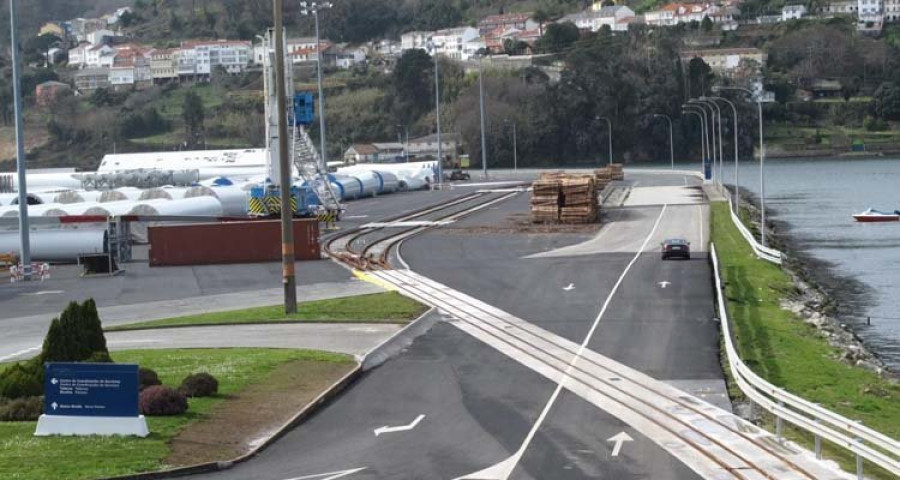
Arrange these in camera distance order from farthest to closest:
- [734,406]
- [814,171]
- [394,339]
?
[814,171]
[394,339]
[734,406]

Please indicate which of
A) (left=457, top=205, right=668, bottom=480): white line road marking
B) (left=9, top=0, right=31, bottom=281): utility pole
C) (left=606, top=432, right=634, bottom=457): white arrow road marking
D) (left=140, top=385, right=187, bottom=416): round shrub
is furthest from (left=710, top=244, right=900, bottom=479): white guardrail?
(left=9, top=0, right=31, bottom=281): utility pole

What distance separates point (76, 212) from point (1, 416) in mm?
60226

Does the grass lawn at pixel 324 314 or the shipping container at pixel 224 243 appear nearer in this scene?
the grass lawn at pixel 324 314

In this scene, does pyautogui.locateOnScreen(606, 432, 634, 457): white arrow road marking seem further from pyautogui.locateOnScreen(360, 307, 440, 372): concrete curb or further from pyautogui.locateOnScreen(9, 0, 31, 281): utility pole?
pyautogui.locateOnScreen(9, 0, 31, 281): utility pole

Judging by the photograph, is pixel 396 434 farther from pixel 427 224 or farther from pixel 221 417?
pixel 427 224

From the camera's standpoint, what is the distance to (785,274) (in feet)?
203

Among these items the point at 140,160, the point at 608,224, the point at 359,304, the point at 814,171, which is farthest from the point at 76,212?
the point at 814,171

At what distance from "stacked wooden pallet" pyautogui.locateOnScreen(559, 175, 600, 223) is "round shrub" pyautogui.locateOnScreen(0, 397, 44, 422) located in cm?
5723

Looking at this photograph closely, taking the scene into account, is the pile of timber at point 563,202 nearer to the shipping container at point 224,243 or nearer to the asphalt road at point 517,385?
the asphalt road at point 517,385

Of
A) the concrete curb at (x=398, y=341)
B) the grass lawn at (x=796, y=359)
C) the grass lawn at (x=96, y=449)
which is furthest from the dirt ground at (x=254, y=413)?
the grass lawn at (x=796, y=359)

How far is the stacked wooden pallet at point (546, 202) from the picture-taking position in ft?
270

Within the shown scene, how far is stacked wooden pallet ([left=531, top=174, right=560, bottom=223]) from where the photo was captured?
270 feet

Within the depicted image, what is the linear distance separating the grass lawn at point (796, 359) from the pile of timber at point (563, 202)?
78.9 feet

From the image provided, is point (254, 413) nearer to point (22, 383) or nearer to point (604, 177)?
point (22, 383)
